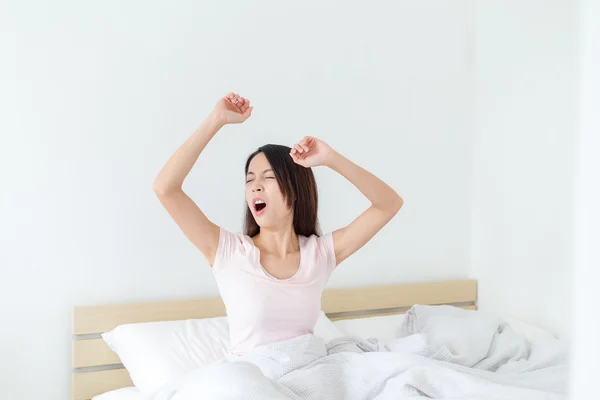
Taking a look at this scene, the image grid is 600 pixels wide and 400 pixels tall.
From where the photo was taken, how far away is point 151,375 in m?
1.87

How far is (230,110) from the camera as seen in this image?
1.61m

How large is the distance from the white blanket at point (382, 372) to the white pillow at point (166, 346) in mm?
358

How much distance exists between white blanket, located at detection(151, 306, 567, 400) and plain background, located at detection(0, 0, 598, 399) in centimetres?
43

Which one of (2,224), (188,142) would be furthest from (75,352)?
(188,142)

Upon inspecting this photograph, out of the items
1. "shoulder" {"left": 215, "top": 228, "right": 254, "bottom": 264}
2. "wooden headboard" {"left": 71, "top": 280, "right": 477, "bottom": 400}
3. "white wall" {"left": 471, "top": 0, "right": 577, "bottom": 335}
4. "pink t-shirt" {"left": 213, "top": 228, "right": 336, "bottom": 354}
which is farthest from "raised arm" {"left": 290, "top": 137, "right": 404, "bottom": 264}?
"white wall" {"left": 471, "top": 0, "right": 577, "bottom": 335}

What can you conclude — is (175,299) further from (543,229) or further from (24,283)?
(543,229)

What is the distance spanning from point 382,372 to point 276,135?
118cm

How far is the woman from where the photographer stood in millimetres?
1614

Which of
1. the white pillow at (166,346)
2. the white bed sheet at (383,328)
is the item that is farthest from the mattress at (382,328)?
the white pillow at (166,346)

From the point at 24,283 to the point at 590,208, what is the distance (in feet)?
6.58

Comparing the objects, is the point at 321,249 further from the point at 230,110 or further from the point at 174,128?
the point at 174,128

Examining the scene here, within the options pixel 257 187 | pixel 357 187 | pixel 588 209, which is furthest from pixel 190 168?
pixel 588 209

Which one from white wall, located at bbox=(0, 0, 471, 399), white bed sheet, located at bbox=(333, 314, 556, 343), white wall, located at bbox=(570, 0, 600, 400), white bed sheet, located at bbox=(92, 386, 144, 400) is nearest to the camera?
white wall, located at bbox=(570, 0, 600, 400)

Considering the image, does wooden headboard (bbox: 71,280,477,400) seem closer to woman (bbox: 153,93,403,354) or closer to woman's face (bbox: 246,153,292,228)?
woman (bbox: 153,93,403,354)
